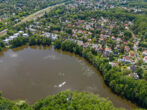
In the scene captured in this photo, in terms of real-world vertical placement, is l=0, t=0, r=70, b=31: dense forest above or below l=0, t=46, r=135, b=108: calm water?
above

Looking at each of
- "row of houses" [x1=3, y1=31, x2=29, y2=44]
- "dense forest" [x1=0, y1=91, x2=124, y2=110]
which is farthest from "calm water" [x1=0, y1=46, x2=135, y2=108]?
"row of houses" [x1=3, y1=31, x2=29, y2=44]

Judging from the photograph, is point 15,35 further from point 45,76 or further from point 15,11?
point 15,11

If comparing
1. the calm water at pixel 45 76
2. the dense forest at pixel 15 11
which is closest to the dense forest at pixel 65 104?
the calm water at pixel 45 76

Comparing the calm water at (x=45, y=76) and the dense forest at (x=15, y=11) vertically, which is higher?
the dense forest at (x=15, y=11)

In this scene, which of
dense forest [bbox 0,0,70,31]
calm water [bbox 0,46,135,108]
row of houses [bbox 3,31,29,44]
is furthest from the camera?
dense forest [bbox 0,0,70,31]

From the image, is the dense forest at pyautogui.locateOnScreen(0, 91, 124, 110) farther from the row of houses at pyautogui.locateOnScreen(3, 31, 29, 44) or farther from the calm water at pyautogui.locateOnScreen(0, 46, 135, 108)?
the row of houses at pyautogui.locateOnScreen(3, 31, 29, 44)

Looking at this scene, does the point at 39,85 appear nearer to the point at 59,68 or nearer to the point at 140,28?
the point at 59,68

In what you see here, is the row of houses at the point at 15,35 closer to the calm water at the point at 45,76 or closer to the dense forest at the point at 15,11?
the calm water at the point at 45,76

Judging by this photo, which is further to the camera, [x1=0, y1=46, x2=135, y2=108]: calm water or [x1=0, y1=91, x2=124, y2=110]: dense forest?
[x1=0, y1=46, x2=135, y2=108]: calm water

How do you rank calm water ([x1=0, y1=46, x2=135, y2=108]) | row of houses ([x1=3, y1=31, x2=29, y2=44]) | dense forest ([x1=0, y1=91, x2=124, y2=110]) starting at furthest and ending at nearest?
row of houses ([x1=3, y1=31, x2=29, y2=44])
calm water ([x1=0, y1=46, x2=135, y2=108])
dense forest ([x1=0, y1=91, x2=124, y2=110])
